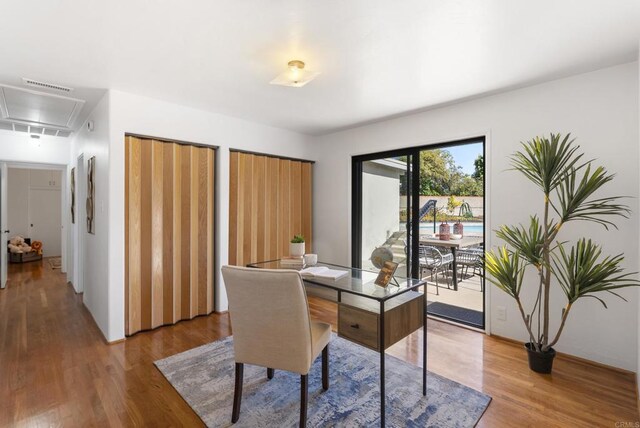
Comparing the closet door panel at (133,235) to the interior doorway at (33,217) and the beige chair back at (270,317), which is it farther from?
the interior doorway at (33,217)

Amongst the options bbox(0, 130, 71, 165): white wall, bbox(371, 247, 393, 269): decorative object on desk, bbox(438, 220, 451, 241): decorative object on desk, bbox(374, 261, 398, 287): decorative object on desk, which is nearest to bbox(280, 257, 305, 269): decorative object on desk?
bbox(371, 247, 393, 269): decorative object on desk

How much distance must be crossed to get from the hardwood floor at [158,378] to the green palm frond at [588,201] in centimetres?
125

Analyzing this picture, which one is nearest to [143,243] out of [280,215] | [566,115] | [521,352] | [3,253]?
[280,215]

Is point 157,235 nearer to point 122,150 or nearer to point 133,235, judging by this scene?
point 133,235

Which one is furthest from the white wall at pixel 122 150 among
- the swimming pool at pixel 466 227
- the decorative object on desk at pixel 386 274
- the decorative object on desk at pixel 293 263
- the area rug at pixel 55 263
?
the area rug at pixel 55 263

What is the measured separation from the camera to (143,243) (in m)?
3.24

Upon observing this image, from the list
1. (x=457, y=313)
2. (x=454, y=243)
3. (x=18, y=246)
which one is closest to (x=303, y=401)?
(x=457, y=313)

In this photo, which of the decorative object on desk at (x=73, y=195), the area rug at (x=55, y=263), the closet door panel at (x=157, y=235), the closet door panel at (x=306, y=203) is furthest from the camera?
the area rug at (x=55, y=263)

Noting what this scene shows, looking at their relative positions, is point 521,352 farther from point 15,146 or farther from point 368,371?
point 15,146

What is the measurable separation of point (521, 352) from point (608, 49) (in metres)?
2.54

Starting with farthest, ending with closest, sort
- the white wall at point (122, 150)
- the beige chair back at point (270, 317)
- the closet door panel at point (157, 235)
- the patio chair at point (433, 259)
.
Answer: the patio chair at point (433, 259)
the closet door panel at point (157, 235)
the white wall at point (122, 150)
the beige chair back at point (270, 317)

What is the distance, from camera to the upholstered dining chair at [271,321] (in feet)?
5.35

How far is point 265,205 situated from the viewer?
4293mm

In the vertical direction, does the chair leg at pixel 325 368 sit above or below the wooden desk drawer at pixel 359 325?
Result: below
